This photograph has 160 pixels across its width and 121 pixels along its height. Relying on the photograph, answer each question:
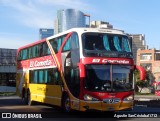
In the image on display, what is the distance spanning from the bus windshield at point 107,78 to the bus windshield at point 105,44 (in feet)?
2.16

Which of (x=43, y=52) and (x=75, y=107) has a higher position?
(x=43, y=52)

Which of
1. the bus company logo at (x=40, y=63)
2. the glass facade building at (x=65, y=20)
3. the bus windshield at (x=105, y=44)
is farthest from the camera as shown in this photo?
the glass facade building at (x=65, y=20)

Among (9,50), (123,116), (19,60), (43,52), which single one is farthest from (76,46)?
(9,50)

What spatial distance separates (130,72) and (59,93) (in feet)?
13.3

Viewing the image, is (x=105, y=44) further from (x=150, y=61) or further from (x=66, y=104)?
(x=150, y=61)

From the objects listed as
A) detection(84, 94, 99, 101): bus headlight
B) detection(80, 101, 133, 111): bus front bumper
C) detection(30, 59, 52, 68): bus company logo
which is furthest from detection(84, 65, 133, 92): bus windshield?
detection(30, 59, 52, 68): bus company logo

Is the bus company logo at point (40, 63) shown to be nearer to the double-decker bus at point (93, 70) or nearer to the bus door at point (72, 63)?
the double-decker bus at point (93, 70)

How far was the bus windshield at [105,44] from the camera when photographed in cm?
1844

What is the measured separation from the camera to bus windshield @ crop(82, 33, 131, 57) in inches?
726

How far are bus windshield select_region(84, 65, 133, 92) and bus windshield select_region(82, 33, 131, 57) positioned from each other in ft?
2.16

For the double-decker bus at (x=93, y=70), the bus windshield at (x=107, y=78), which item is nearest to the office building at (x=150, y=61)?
the double-decker bus at (x=93, y=70)

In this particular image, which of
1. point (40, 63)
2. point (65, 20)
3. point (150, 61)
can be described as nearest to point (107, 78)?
point (40, 63)

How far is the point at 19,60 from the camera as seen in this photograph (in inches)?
1174

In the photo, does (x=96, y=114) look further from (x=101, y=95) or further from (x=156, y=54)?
(x=156, y=54)
